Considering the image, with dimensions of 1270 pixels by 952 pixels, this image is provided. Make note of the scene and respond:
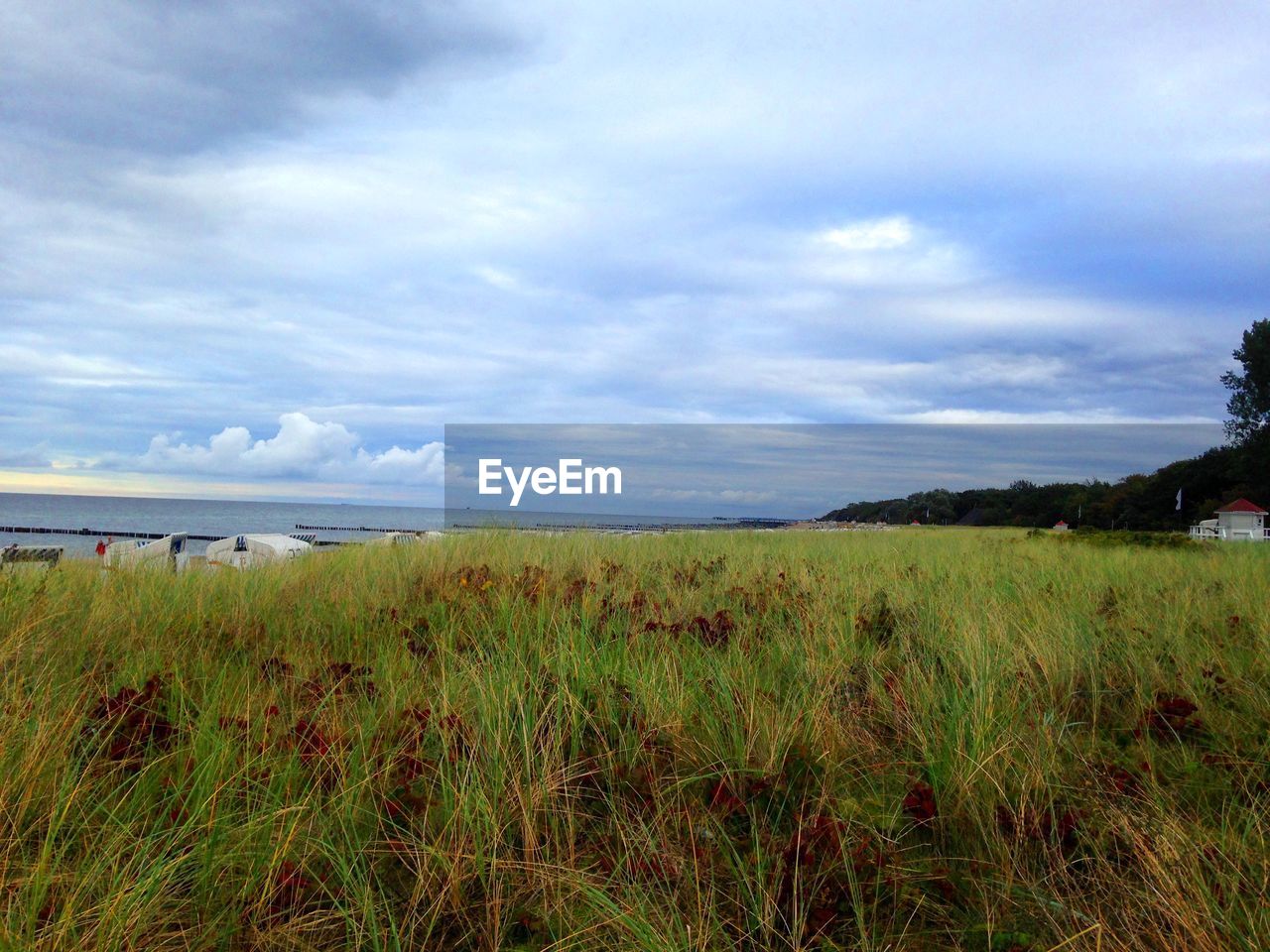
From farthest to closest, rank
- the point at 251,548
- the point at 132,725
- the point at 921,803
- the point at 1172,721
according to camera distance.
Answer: the point at 251,548
the point at 1172,721
the point at 132,725
the point at 921,803

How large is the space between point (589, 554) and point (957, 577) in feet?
13.1

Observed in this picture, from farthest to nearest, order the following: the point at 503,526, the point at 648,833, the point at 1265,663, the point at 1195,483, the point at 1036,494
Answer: the point at 1036,494
the point at 1195,483
the point at 503,526
the point at 1265,663
the point at 648,833

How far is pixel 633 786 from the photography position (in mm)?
2771

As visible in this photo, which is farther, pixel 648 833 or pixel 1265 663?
pixel 1265 663

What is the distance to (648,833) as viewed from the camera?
2.48 meters

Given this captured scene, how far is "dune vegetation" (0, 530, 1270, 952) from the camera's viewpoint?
2.11 m

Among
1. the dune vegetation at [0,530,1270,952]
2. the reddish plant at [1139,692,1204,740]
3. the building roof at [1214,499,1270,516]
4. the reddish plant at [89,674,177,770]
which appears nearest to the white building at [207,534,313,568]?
the dune vegetation at [0,530,1270,952]

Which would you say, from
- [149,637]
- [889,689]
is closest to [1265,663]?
[889,689]

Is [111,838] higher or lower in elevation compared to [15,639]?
lower

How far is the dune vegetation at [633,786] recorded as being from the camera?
2109mm

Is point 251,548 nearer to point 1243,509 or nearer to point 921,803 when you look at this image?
point 921,803

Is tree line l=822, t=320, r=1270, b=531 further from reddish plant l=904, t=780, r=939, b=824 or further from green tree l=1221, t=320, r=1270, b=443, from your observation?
reddish plant l=904, t=780, r=939, b=824

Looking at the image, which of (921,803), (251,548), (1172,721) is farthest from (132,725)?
(251,548)

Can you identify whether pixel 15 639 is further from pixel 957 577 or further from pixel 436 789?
pixel 957 577
